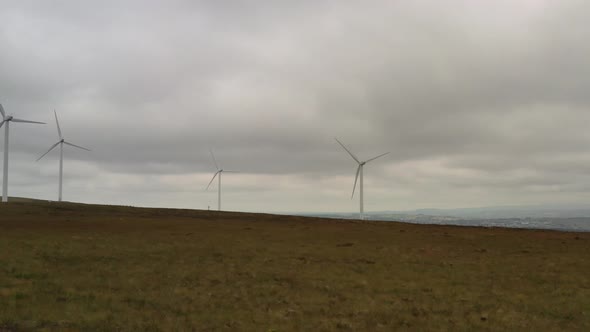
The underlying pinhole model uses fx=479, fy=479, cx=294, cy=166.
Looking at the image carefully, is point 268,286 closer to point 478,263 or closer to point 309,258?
point 309,258

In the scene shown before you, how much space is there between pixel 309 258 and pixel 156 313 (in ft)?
59.3

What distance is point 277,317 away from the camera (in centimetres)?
1792

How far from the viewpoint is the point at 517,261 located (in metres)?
35.0

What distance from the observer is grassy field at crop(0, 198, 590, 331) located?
17.2 meters

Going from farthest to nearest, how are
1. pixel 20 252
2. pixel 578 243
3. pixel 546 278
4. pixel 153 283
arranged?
pixel 578 243
pixel 20 252
pixel 546 278
pixel 153 283

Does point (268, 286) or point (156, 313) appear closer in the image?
point (156, 313)

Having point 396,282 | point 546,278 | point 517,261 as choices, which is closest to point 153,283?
point 396,282

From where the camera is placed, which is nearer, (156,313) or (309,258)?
(156,313)

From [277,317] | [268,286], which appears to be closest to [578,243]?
[268,286]

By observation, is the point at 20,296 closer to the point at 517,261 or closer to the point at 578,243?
the point at 517,261

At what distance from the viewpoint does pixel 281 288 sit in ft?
76.8

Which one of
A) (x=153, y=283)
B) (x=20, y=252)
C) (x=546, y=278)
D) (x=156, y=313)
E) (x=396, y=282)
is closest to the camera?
(x=156, y=313)

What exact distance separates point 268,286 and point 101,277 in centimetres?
891

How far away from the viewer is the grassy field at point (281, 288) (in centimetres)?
1725
